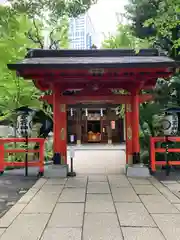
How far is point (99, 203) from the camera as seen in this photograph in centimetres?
532

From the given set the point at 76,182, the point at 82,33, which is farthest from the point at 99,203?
the point at 82,33

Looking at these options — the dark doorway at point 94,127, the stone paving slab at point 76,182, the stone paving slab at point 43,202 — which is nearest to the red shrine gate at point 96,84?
the stone paving slab at point 76,182

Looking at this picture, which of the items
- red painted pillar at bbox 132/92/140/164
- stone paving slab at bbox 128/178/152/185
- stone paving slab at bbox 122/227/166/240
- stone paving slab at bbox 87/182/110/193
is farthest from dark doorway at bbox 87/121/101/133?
stone paving slab at bbox 122/227/166/240

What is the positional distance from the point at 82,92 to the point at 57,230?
5.42m

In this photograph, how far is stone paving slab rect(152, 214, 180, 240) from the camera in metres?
3.70

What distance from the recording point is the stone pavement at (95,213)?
376 centimetres

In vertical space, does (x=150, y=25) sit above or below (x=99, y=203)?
above

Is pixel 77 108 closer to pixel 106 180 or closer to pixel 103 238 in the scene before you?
pixel 106 180

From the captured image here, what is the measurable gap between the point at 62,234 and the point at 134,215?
1439 millimetres

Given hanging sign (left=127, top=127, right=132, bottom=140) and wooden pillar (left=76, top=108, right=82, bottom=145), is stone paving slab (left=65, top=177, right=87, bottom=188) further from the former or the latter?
wooden pillar (left=76, top=108, right=82, bottom=145)

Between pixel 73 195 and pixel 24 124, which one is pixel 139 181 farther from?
pixel 24 124

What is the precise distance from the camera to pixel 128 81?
28.6ft

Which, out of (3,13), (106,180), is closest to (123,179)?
(106,180)

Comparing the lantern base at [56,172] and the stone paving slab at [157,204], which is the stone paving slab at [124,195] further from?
the lantern base at [56,172]
